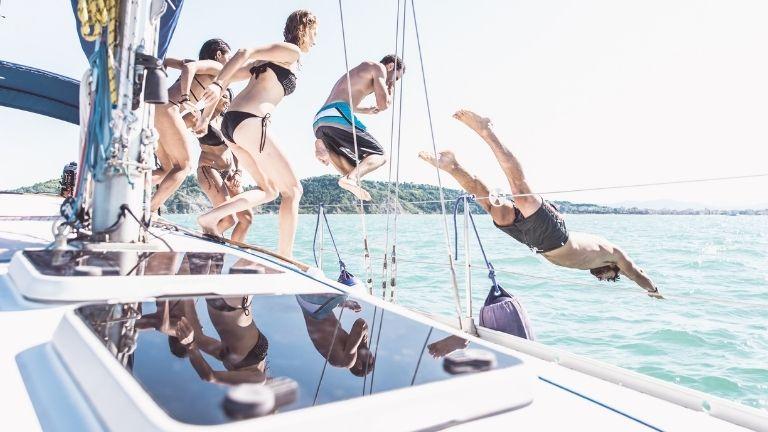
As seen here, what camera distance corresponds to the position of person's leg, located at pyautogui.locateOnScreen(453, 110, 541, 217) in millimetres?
3525

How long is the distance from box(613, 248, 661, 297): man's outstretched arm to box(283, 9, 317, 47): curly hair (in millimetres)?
2647

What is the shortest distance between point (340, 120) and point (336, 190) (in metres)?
16.0

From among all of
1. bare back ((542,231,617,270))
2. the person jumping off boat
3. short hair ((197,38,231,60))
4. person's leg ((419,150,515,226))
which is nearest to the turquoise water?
bare back ((542,231,617,270))

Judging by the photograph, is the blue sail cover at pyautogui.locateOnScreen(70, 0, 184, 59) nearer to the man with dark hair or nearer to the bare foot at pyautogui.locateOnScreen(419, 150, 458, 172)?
the man with dark hair

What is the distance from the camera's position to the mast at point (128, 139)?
1.90 m

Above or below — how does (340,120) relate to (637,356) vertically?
above

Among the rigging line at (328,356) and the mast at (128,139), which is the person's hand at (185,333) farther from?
the mast at (128,139)

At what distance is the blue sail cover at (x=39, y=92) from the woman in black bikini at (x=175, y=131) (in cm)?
365

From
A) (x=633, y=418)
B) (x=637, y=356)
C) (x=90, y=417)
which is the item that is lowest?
(x=637, y=356)

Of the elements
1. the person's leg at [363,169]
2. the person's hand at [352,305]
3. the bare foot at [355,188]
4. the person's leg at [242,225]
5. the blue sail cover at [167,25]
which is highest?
the blue sail cover at [167,25]

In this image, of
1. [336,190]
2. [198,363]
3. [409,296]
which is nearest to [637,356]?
[409,296]

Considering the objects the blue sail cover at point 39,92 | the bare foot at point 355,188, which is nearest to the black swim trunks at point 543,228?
A: the bare foot at point 355,188

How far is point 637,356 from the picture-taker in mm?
5414

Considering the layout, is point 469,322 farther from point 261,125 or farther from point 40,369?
point 261,125
